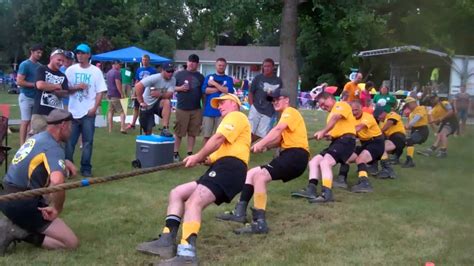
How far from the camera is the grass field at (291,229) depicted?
14.5ft

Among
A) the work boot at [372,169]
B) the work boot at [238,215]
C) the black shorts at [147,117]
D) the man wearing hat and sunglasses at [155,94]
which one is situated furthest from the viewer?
the black shorts at [147,117]

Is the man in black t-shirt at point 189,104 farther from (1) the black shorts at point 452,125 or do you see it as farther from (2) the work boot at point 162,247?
(2) the work boot at point 162,247

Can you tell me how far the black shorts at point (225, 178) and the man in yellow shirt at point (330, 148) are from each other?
229 cm

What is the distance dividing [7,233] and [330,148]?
14.4 ft

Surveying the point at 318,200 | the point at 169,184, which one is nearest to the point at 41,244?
the point at 169,184

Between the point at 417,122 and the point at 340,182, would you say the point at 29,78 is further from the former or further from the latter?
the point at 417,122

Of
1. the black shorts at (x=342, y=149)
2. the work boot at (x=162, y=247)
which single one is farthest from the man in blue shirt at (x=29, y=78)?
the black shorts at (x=342, y=149)

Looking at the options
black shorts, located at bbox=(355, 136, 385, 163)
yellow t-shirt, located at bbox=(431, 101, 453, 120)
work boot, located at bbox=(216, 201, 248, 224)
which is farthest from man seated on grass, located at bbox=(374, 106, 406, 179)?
work boot, located at bbox=(216, 201, 248, 224)

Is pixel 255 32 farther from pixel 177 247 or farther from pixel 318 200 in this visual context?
pixel 177 247

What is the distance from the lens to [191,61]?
927 centimetres

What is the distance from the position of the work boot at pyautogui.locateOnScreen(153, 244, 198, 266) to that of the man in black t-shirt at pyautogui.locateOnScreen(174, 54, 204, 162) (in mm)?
5078

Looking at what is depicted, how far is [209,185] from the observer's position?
179 inches

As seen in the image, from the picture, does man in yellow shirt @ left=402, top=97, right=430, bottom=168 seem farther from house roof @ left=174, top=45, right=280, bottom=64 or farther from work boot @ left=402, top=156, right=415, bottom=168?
house roof @ left=174, top=45, right=280, bottom=64

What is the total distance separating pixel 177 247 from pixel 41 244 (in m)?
1.16
